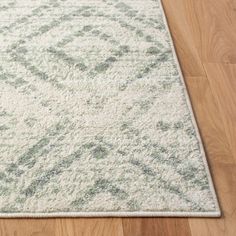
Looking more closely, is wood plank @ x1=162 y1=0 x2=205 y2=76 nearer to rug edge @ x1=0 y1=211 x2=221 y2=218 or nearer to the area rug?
the area rug

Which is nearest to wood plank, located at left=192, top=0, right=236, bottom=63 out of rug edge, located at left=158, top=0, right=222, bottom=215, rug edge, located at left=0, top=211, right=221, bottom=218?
rug edge, located at left=158, top=0, right=222, bottom=215

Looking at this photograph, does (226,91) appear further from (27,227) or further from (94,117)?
(27,227)

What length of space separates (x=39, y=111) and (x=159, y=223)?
452 millimetres

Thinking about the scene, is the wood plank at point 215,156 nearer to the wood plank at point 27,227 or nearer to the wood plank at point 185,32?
the wood plank at point 185,32

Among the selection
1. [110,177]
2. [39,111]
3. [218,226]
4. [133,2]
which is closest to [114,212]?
[110,177]

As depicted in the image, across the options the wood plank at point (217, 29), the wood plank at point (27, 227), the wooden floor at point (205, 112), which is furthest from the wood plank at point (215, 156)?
the wood plank at point (27, 227)

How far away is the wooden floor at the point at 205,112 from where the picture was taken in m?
0.91

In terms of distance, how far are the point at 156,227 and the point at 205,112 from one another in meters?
0.40

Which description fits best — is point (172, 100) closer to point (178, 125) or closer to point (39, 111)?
point (178, 125)

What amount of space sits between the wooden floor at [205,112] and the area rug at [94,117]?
0.02 metres

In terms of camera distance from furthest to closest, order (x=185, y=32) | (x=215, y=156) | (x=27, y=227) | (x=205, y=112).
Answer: (x=185, y=32) → (x=205, y=112) → (x=215, y=156) → (x=27, y=227)

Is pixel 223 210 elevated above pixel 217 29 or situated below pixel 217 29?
below

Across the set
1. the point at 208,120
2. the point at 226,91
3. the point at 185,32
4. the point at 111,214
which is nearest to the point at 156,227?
the point at 111,214

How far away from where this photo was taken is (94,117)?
1.12m
